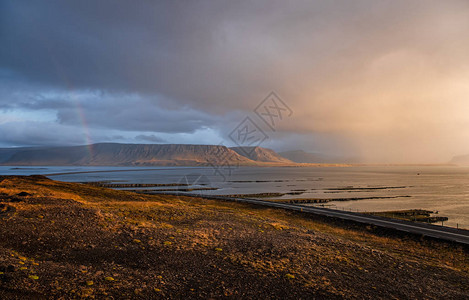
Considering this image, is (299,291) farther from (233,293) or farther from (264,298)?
(233,293)

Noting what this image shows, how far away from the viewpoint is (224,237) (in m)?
17.2

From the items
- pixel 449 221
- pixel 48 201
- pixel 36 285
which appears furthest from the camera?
pixel 449 221

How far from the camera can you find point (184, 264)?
11852mm

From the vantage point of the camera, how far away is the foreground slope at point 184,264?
356 inches

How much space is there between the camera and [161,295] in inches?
349

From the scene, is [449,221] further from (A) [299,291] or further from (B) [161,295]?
(B) [161,295]

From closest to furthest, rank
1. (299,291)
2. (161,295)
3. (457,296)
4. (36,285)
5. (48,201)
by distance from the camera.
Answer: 1. (36,285)
2. (161,295)
3. (299,291)
4. (457,296)
5. (48,201)

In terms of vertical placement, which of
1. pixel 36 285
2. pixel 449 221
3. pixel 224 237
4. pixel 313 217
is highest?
pixel 36 285

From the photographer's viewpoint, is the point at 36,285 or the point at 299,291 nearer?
the point at 36,285

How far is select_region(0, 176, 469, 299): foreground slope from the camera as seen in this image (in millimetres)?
9031

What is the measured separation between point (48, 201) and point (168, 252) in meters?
14.7

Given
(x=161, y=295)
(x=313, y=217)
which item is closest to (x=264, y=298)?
(x=161, y=295)

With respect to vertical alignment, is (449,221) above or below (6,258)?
below

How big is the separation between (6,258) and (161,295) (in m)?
6.07
